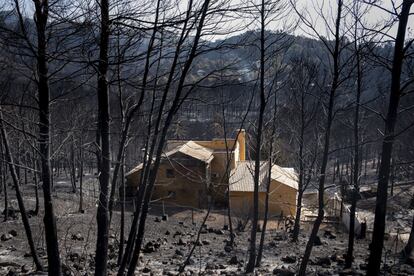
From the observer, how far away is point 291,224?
883 inches

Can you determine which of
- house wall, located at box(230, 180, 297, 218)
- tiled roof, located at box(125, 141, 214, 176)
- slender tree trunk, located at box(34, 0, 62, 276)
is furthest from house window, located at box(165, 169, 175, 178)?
slender tree trunk, located at box(34, 0, 62, 276)

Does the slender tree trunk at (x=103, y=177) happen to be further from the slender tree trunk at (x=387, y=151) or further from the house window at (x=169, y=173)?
the house window at (x=169, y=173)

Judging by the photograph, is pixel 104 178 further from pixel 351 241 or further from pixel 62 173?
pixel 62 173

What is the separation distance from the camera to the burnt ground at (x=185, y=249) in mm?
11703

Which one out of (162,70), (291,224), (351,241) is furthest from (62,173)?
(162,70)

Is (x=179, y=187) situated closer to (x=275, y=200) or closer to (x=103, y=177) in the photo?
(x=275, y=200)

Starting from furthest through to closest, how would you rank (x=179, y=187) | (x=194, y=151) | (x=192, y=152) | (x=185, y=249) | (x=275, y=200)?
(x=194, y=151) < (x=192, y=152) < (x=179, y=187) < (x=275, y=200) < (x=185, y=249)

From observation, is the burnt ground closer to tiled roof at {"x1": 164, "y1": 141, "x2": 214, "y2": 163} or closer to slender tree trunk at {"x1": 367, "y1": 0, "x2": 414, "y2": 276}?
slender tree trunk at {"x1": 367, "y1": 0, "x2": 414, "y2": 276}

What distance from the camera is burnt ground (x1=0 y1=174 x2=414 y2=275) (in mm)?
11703

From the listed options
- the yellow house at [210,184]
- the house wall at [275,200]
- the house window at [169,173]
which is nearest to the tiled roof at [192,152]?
the yellow house at [210,184]

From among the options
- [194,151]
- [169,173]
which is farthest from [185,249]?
[194,151]

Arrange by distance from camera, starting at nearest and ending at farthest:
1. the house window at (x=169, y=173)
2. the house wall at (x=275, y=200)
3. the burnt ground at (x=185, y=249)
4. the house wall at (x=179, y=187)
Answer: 1. the burnt ground at (x=185, y=249)
2. the house wall at (x=275, y=200)
3. the house wall at (x=179, y=187)
4. the house window at (x=169, y=173)

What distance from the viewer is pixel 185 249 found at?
51.7 feet

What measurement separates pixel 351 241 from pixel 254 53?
664 cm
